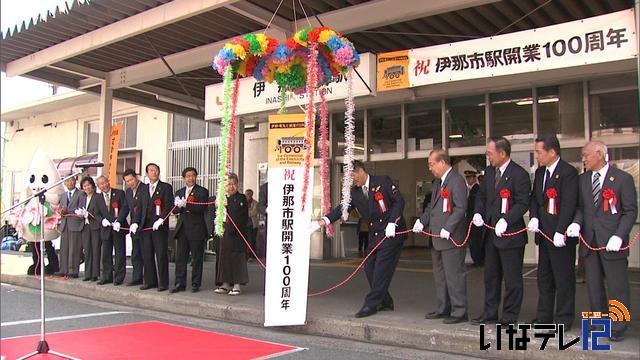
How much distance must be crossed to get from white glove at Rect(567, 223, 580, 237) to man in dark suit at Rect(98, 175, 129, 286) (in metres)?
6.95

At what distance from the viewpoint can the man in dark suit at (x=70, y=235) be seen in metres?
10.2

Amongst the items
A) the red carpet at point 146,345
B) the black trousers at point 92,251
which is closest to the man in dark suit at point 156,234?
the black trousers at point 92,251

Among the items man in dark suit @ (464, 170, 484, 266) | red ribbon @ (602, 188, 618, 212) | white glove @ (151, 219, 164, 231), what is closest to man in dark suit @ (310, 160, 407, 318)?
red ribbon @ (602, 188, 618, 212)

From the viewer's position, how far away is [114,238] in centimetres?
952

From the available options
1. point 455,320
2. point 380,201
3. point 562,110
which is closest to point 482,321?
point 455,320

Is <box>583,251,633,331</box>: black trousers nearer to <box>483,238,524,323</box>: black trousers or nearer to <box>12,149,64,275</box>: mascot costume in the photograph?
<box>483,238,524,323</box>: black trousers

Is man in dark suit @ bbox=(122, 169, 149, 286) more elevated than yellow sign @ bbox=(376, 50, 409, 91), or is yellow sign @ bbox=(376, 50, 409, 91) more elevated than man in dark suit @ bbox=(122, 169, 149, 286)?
yellow sign @ bbox=(376, 50, 409, 91)

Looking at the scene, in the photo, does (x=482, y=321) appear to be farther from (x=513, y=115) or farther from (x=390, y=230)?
(x=513, y=115)

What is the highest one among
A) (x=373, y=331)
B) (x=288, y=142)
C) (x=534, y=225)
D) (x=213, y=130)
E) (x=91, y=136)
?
(x=91, y=136)

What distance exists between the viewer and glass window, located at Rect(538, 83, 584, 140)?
10445 millimetres

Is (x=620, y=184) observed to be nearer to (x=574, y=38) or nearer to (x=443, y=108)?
(x=574, y=38)

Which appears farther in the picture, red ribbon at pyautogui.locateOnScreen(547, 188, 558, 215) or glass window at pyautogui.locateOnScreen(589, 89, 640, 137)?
glass window at pyautogui.locateOnScreen(589, 89, 640, 137)

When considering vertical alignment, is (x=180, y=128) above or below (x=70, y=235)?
above

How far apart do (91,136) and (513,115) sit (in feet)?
56.4
